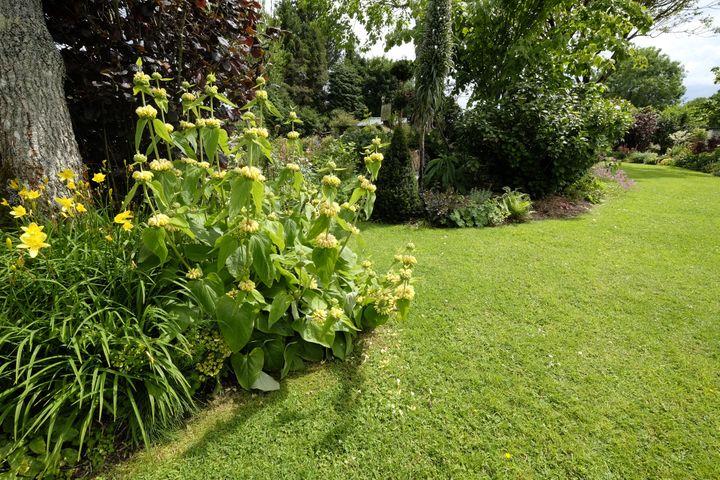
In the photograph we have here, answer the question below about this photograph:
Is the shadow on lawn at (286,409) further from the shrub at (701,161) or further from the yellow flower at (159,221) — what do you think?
the shrub at (701,161)

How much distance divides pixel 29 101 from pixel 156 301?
1.63 m

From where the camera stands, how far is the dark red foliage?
7.75 ft

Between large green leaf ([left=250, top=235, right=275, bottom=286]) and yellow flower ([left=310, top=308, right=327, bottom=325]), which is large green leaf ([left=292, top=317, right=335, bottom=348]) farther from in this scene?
large green leaf ([left=250, top=235, right=275, bottom=286])

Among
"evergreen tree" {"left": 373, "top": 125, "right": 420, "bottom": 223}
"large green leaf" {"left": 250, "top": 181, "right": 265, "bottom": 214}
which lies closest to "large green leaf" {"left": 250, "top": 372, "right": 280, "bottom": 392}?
"large green leaf" {"left": 250, "top": 181, "right": 265, "bottom": 214}

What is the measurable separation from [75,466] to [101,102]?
2313mm

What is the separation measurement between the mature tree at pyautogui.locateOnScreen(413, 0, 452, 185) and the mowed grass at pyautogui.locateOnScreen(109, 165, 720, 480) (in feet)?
13.7

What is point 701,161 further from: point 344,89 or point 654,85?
point 654,85

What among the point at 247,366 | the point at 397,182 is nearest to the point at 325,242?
the point at 247,366

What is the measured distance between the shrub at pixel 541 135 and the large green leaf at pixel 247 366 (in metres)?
5.61

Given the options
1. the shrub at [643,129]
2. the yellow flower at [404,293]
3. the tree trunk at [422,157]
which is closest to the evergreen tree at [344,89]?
the shrub at [643,129]

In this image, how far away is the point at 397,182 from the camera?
16.8 feet

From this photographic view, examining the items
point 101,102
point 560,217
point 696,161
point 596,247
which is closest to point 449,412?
point 101,102

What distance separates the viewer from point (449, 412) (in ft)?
5.90

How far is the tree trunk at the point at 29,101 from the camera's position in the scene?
80.5 inches
